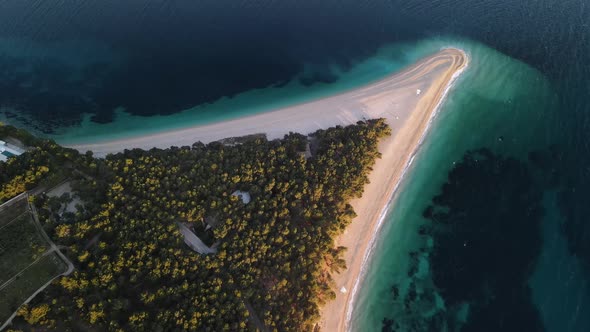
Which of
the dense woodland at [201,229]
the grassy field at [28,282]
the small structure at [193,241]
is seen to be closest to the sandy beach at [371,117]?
the dense woodland at [201,229]

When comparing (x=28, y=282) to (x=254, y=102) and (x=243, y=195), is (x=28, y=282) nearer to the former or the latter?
(x=243, y=195)

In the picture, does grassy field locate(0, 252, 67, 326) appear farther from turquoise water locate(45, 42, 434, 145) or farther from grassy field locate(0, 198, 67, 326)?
turquoise water locate(45, 42, 434, 145)

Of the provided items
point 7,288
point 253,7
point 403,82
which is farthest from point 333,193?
point 253,7

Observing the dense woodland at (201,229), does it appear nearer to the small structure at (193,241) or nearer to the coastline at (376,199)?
the small structure at (193,241)

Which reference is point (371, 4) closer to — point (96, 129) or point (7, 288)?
point (96, 129)

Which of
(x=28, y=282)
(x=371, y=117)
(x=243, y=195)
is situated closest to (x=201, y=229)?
(x=243, y=195)

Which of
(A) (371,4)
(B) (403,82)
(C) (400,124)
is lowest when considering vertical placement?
(C) (400,124)
